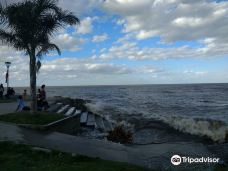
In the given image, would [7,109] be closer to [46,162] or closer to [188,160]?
[46,162]

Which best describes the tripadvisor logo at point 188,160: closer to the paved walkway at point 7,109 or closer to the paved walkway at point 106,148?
the paved walkway at point 106,148

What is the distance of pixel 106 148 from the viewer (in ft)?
40.4

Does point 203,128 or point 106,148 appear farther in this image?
point 203,128

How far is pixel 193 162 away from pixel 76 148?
3.92 metres

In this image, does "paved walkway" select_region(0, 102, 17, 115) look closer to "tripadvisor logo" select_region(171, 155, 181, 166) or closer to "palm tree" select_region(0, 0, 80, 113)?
"palm tree" select_region(0, 0, 80, 113)

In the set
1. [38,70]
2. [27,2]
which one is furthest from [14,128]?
[27,2]

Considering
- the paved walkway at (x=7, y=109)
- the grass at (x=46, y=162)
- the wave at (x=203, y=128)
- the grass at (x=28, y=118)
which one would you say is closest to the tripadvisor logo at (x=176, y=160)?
the grass at (x=46, y=162)

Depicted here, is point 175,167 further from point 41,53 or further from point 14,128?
point 41,53

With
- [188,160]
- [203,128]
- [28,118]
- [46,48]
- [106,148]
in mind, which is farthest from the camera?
[203,128]

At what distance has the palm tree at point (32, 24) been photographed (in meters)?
16.1

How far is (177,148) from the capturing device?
13.3 metres

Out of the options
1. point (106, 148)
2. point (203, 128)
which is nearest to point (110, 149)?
point (106, 148)

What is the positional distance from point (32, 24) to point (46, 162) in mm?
8521

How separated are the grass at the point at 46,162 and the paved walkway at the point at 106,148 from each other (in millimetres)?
890
